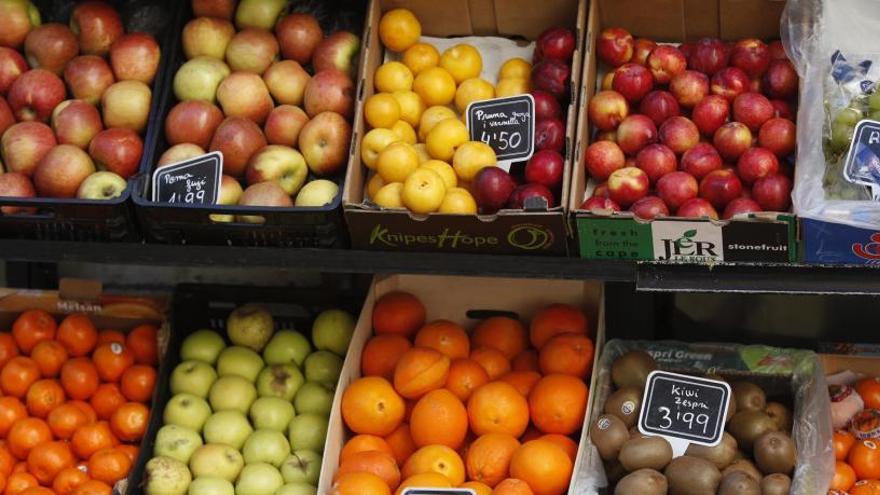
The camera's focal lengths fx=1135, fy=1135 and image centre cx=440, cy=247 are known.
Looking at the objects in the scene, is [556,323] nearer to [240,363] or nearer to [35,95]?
[240,363]

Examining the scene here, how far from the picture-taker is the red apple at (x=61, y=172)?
7.51 feet

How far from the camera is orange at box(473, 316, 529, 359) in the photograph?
2434 mm

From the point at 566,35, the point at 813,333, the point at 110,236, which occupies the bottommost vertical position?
the point at 813,333

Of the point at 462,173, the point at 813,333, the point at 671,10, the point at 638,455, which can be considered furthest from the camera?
the point at 813,333

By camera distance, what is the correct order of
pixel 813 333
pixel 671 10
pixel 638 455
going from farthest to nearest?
pixel 813 333, pixel 671 10, pixel 638 455

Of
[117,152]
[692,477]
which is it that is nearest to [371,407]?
[692,477]

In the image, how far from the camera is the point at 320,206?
6.86 feet

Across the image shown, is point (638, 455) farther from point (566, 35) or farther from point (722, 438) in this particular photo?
point (566, 35)

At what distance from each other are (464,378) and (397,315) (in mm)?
241

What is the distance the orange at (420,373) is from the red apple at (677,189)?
55cm

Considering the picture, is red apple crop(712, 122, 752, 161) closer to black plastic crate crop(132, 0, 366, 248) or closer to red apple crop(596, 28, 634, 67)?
red apple crop(596, 28, 634, 67)

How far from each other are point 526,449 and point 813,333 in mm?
1065

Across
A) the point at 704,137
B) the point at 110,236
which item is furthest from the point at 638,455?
the point at 110,236

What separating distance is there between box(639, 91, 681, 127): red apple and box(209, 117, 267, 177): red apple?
0.79 meters
